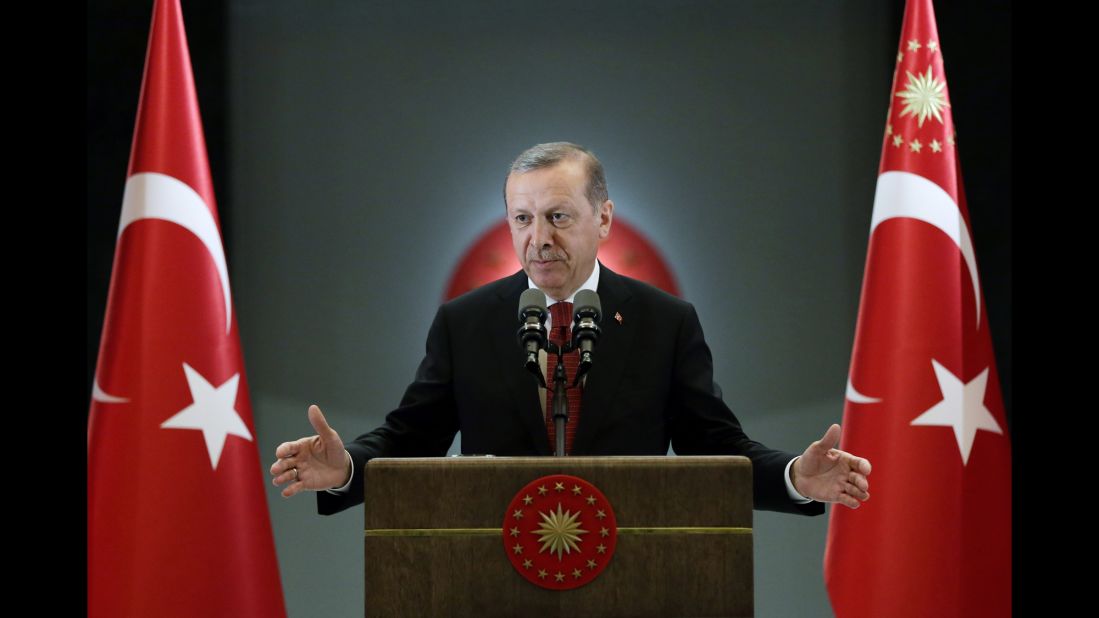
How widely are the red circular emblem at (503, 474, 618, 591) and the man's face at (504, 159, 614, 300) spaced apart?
3.19 feet

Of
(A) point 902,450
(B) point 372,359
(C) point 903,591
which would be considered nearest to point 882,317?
(A) point 902,450

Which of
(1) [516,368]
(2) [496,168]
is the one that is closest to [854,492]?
(1) [516,368]

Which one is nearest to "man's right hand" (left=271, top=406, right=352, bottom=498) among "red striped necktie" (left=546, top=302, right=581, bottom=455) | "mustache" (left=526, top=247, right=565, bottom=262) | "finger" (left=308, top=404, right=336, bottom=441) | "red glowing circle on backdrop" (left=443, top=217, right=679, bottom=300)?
"finger" (left=308, top=404, right=336, bottom=441)

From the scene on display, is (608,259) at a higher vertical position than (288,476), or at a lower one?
higher

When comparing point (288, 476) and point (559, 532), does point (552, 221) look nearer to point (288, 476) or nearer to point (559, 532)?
point (288, 476)

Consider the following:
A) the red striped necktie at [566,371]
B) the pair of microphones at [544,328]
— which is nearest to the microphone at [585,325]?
the pair of microphones at [544,328]

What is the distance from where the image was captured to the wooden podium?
5.73 feet

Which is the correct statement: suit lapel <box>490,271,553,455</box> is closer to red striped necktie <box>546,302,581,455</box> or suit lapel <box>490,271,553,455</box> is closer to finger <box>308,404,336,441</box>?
red striped necktie <box>546,302,581,455</box>

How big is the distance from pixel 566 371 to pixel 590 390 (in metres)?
0.08

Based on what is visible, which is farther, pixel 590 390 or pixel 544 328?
pixel 590 390

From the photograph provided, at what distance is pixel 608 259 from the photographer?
13.6 feet

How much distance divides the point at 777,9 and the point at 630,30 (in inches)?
23.9

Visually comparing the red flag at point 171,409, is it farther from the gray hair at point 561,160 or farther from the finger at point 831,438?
the finger at point 831,438

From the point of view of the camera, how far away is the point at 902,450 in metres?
3.53
